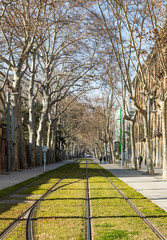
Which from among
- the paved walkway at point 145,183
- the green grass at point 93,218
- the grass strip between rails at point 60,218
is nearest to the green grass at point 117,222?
the green grass at point 93,218

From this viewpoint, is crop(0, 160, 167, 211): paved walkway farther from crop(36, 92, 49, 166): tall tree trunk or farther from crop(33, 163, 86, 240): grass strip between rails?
crop(36, 92, 49, 166): tall tree trunk

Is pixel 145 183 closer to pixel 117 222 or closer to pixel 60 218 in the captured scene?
pixel 60 218

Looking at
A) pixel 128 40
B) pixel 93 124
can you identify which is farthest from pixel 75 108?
pixel 128 40

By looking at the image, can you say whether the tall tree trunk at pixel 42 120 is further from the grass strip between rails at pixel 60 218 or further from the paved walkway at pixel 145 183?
the grass strip between rails at pixel 60 218

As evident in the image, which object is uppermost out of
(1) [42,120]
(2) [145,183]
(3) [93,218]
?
(1) [42,120]

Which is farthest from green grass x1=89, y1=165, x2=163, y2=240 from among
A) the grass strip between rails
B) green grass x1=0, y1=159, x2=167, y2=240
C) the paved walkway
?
the paved walkway

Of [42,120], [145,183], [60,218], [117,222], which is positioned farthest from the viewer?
[42,120]

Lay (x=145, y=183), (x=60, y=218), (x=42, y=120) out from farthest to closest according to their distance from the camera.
A: (x=42, y=120) < (x=145, y=183) < (x=60, y=218)

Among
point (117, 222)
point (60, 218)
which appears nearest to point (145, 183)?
point (60, 218)

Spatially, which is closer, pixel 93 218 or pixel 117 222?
pixel 117 222

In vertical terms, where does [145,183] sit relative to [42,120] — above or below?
below

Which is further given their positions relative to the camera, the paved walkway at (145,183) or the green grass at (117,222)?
the paved walkway at (145,183)

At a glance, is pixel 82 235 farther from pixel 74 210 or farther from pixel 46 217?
pixel 74 210

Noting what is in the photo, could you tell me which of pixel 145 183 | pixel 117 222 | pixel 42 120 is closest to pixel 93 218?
Answer: pixel 117 222
